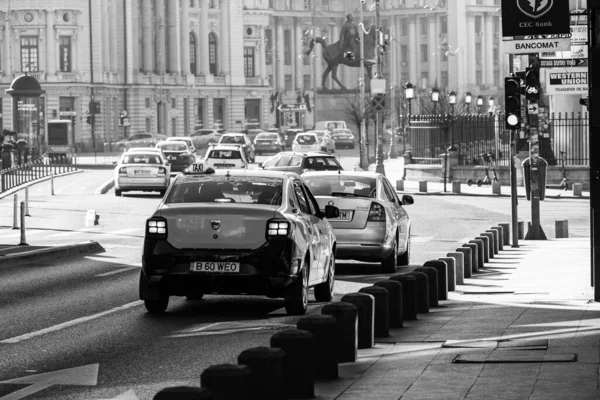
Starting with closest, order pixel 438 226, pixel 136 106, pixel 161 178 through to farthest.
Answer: pixel 438 226 → pixel 161 178 → pixel 136 106

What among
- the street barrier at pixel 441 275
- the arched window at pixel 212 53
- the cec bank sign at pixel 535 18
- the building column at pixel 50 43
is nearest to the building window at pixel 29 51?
the building column at pixel 50 43

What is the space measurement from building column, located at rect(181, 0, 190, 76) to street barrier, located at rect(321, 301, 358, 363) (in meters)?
129

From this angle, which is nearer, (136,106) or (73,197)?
(73,197)

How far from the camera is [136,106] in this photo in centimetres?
13025

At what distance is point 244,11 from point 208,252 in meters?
140

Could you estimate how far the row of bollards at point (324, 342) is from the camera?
8445mm

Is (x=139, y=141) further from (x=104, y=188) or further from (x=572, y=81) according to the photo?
(x=572, y=81)

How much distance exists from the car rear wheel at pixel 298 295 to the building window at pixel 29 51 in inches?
4372

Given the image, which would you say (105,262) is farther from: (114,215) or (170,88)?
(170,88)

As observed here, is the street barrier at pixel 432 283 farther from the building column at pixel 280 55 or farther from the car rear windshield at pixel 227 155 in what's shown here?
the building column at pixel 280 55

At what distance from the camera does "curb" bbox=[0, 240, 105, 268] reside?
24.0 metres

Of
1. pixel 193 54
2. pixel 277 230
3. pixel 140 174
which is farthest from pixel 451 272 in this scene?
pixel 193 54

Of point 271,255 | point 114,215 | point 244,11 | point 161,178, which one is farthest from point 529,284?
point 244,11

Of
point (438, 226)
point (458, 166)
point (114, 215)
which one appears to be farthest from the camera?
point (458, 166)
